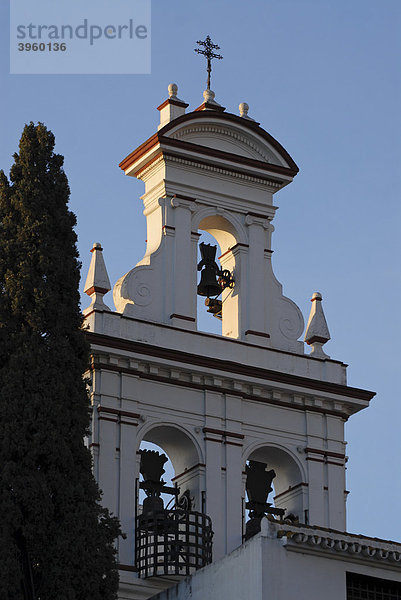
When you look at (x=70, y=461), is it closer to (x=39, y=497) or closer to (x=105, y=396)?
(x=39, y=497)

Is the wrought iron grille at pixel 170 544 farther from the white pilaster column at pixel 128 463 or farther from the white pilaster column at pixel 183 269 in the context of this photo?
the white pilaster column at pixel 183 269

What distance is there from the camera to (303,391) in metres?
42.1

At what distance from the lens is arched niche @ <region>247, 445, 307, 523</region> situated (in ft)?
137

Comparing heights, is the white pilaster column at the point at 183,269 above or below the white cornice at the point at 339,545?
above

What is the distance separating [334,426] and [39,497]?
10.6 m

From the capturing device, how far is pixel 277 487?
4241 centimetres

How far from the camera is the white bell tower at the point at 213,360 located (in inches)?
1582

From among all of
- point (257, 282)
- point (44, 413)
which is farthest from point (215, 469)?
point (44, 413)

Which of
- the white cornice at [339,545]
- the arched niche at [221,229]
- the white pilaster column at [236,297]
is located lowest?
the white cornice at [339,545]

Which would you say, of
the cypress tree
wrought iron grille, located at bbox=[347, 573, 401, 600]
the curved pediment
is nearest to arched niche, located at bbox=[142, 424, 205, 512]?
the cypress tree

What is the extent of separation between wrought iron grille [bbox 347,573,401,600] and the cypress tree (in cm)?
395

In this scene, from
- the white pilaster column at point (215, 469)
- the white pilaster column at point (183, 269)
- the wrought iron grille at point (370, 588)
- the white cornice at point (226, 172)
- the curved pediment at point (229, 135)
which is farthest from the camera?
the curved pediment at point (229, 135)

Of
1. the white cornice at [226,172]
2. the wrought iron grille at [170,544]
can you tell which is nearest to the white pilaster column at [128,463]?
the wrought iron grille at [170,544]

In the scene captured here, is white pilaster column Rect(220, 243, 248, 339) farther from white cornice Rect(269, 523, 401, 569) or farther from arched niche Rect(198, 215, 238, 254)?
white cornice Rect(269, 523, 401, 569)
